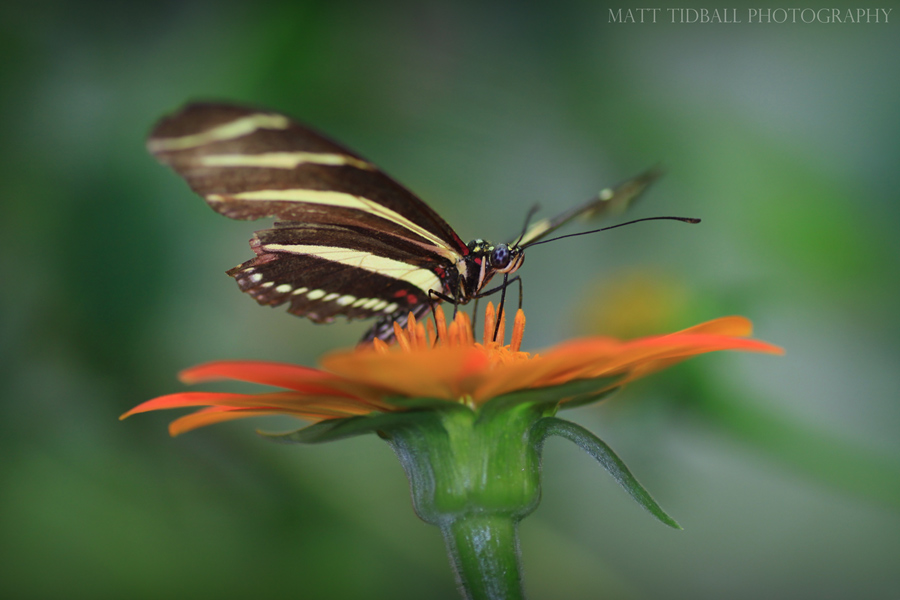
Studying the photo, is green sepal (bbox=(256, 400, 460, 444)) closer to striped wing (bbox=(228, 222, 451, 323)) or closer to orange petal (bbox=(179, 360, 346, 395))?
orange petal (bbox=(179, 360, 346, 395))

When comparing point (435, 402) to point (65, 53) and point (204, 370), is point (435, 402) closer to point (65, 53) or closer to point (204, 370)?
point (204, 370)

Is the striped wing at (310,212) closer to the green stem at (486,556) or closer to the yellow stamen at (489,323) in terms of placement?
the yellow stamen at (489,323)

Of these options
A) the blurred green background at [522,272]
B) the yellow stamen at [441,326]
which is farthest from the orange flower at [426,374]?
the blurred green background at [522,272]

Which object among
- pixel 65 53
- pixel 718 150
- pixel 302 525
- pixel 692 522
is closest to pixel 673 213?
pixel 718 150

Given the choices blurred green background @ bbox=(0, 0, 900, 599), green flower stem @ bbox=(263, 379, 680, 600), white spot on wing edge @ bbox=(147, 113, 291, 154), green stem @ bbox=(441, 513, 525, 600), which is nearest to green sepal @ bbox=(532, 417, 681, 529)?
green flower stem @ bbox=(263, 379, 680, 600)

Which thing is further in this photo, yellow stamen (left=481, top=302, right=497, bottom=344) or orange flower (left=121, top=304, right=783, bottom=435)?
yellow stamen (left=481, top=302, right=497, bottom=344)

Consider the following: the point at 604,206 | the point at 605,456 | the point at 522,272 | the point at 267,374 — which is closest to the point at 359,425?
the point at 267,374

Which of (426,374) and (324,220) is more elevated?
(324,220)

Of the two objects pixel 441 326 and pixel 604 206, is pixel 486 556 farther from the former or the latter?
pixel 604 206
